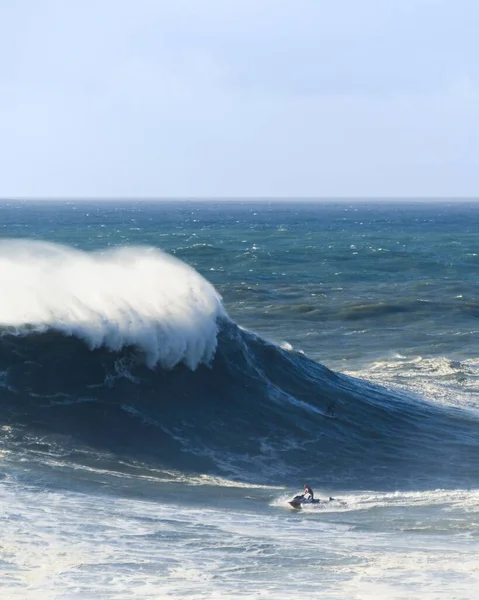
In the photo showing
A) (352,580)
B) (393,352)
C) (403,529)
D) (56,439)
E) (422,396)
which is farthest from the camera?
(393,352)

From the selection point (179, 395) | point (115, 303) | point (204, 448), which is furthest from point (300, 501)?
point (115, 303)

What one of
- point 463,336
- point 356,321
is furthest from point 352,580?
point 356,321

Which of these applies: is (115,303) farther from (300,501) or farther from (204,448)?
(300,501)

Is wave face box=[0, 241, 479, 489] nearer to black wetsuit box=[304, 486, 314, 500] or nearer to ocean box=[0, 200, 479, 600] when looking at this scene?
ocean box=[0, 200, 479, 600]

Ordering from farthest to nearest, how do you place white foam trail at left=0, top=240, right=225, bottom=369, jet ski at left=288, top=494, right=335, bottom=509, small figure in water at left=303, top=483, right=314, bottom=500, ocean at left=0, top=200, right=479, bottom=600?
white foam trail at left=0, top=240, right=225, bottom=369 → small figure in water at left=303, top=483, right=314, bottom=500 → jet ski at left=288, top=494, right=335, bottom=509 → ocean at left=0, top=200, right=479, bottom=600

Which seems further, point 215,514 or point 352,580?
point 215,514

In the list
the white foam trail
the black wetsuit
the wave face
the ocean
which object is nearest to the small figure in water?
the black wetsuit

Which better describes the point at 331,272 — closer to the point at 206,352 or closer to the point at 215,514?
the point at 206,352
